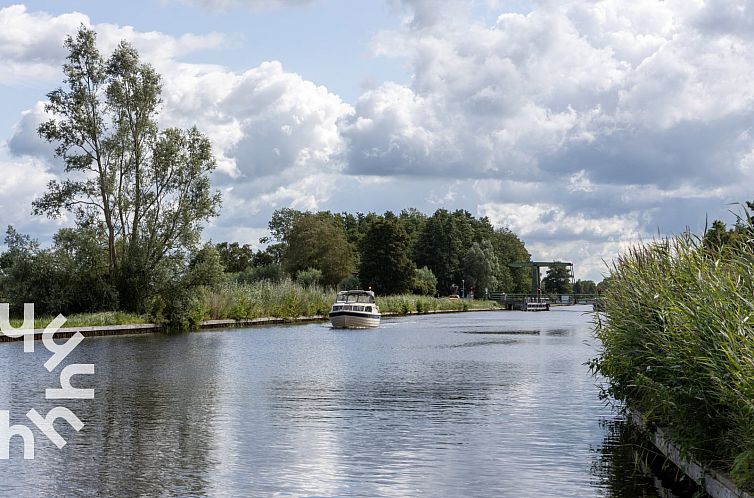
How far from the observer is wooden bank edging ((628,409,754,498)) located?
9961 mm

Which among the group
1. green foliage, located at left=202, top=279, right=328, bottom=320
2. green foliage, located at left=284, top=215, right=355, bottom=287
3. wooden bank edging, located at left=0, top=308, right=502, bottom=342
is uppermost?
green foliage, located at left=284, top=215, right=355, bottom=287

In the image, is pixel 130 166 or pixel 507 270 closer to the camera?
pixel 130 166

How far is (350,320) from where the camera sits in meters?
59.3

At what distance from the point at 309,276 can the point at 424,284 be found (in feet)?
62.7

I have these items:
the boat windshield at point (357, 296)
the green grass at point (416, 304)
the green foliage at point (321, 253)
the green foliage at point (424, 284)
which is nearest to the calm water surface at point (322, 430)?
the boat windshield at point (357, 296)

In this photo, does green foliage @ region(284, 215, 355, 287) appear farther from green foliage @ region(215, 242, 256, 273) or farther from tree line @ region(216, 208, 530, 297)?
green foliage @ region(215, 242, 256, 273)

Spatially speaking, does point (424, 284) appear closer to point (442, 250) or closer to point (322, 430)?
point (442, 250)

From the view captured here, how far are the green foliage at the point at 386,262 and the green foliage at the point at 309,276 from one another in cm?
632

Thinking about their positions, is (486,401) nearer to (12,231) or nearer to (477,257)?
(12,231)

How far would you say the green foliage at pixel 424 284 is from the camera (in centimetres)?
11897

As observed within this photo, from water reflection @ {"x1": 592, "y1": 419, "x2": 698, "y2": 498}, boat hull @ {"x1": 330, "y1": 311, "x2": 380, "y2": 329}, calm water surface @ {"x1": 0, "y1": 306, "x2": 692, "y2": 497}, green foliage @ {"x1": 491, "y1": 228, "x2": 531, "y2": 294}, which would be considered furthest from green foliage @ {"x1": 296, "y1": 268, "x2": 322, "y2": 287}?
water reflection @ {"x1": 592, "y1": 419, "x2": 698, "y2": 498}

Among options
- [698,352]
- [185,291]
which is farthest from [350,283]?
[698,352]

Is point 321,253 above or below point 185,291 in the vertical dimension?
above

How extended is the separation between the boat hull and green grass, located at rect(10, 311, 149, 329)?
12640 millimetres
